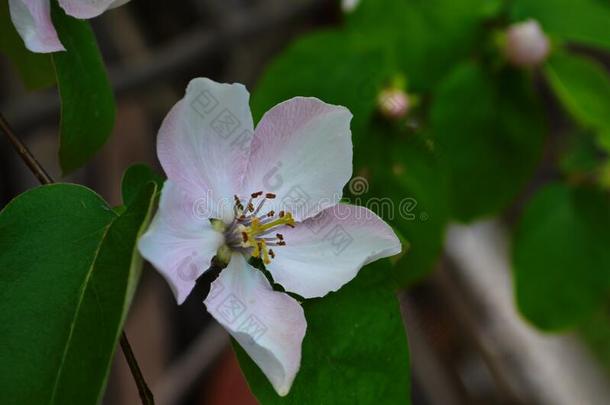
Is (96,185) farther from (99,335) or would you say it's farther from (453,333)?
(99,335)

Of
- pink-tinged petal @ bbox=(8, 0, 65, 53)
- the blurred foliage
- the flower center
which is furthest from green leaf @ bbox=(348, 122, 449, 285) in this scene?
pink-tinged petal @ bbox=(8, 0, 65, 53)

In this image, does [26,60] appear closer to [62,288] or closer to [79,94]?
[79,94]

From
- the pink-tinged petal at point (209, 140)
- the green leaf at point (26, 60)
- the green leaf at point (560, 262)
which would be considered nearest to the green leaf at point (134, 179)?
the pink-tinged petal at point (209, 140)

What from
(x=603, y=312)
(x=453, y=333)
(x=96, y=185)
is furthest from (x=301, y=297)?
(x=603, y=312)

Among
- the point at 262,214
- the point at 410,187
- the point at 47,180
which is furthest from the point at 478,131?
the point at 47,180

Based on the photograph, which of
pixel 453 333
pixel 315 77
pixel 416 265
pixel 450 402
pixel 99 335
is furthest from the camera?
pixel 453 333

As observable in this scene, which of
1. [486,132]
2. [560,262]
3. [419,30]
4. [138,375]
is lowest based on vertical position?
[560,262]
